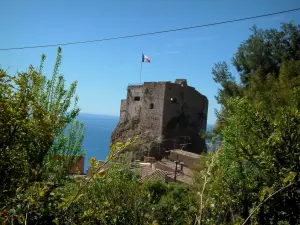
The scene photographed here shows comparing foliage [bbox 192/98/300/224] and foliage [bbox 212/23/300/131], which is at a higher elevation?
foliage [bbox 212/23/300/131]

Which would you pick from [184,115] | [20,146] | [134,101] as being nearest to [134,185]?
[20,146]

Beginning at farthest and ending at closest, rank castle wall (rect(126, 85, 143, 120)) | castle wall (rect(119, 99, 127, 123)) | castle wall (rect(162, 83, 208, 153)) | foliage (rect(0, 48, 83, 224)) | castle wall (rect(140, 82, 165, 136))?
castle wall (rect(119, 99, 127, 123)) → castle wall (rect(126, 85, 143, 120)) → castle wall (rect(162, 83, 208, 153)) → castle wall (rect(140, 82, 165, 136)) → foliage (rect(0, 48, 83, 224))

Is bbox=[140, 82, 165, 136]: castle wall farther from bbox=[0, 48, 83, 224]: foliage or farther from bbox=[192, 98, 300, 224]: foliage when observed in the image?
bbox=[0, 48, 83, 224]: foliage

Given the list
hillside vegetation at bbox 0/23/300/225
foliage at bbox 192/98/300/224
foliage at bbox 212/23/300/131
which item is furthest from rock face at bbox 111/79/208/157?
foliage at bbox 192/98/300/224

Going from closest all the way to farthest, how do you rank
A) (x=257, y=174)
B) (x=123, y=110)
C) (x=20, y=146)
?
(x=20, y=146)
(x=257, y=174)
(x=123, y=110)

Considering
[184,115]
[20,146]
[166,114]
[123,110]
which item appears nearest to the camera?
[20,146]

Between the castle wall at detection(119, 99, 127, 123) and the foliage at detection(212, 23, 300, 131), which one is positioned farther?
the castle wall at detection(119, 99, 127, 123)

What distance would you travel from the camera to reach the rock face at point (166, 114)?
28.0 m

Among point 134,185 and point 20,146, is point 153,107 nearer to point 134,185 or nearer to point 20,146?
point 134,185

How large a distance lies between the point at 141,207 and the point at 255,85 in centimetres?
824

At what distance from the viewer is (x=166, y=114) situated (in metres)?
28.1

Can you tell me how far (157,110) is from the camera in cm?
2828

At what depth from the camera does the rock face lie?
28.0m

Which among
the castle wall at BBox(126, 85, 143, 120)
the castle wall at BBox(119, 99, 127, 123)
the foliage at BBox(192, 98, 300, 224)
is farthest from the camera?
the castle wall at BBox(119, 99, 127, 123)
